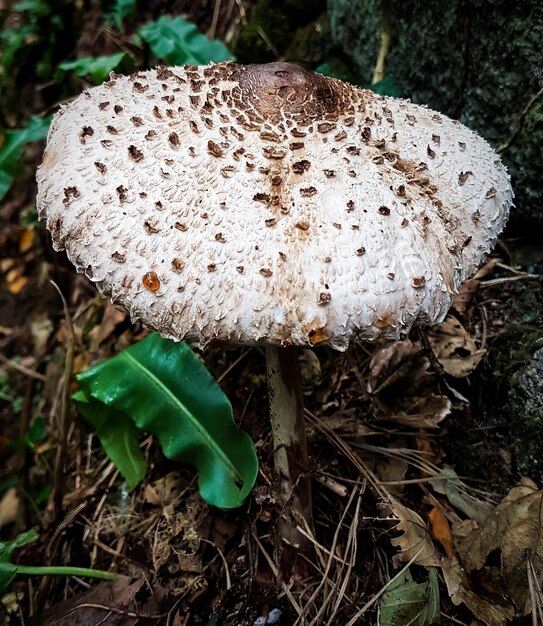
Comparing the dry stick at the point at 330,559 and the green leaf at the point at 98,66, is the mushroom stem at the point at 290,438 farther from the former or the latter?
the green leaf at the point at 98,66

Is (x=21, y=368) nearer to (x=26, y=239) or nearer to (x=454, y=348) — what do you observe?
(x=26, y=239)

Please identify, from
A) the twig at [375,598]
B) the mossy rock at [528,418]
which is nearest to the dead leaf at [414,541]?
the twig at [375,598]

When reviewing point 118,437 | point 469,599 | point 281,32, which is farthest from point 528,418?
point 281,32

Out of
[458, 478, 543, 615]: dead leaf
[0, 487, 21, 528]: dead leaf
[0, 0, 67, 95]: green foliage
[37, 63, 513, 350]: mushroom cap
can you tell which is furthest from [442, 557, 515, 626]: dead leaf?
[0, 0, 67, 95]: green foliage

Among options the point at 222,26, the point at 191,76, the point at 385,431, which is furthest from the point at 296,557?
the point at 222,26

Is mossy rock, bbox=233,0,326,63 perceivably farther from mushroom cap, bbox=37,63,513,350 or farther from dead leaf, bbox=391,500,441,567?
dead leaf, bbox=391,500,441,567

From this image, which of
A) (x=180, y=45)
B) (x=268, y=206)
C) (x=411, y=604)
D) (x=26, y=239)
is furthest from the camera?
(x=26, y=239)
